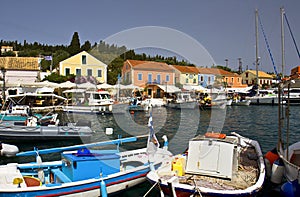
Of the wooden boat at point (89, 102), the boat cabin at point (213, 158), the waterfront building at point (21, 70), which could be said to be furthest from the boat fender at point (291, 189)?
the waterfront building at point (21, 70)

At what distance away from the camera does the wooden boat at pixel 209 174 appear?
23.4 ft

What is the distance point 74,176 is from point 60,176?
0.55 meters

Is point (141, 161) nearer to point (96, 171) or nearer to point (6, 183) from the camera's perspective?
point (96, 171)

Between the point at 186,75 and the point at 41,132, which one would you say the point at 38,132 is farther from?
the point at 186,75

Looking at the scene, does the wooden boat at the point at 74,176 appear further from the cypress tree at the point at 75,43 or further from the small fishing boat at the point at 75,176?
the cypress tree at the point at 75,43

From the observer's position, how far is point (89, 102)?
33344mm

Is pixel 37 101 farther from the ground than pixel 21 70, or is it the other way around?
pixel 21 70

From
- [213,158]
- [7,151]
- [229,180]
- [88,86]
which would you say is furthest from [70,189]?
[88,86]

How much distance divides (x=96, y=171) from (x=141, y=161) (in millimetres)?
2383

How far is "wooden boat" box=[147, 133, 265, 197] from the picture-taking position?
7137 mm

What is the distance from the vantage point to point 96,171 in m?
8.39

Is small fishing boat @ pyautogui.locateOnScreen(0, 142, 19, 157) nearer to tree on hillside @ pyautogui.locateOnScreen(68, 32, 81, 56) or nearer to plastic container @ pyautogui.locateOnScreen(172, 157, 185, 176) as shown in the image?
plastic container @ pyautogui.locateOnScreen(172, 157, 185, 176)

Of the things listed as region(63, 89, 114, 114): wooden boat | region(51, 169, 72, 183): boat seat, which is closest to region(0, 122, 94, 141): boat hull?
region(51, 169, 72, 183): boat seat

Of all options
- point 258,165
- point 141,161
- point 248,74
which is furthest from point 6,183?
point 248,74
